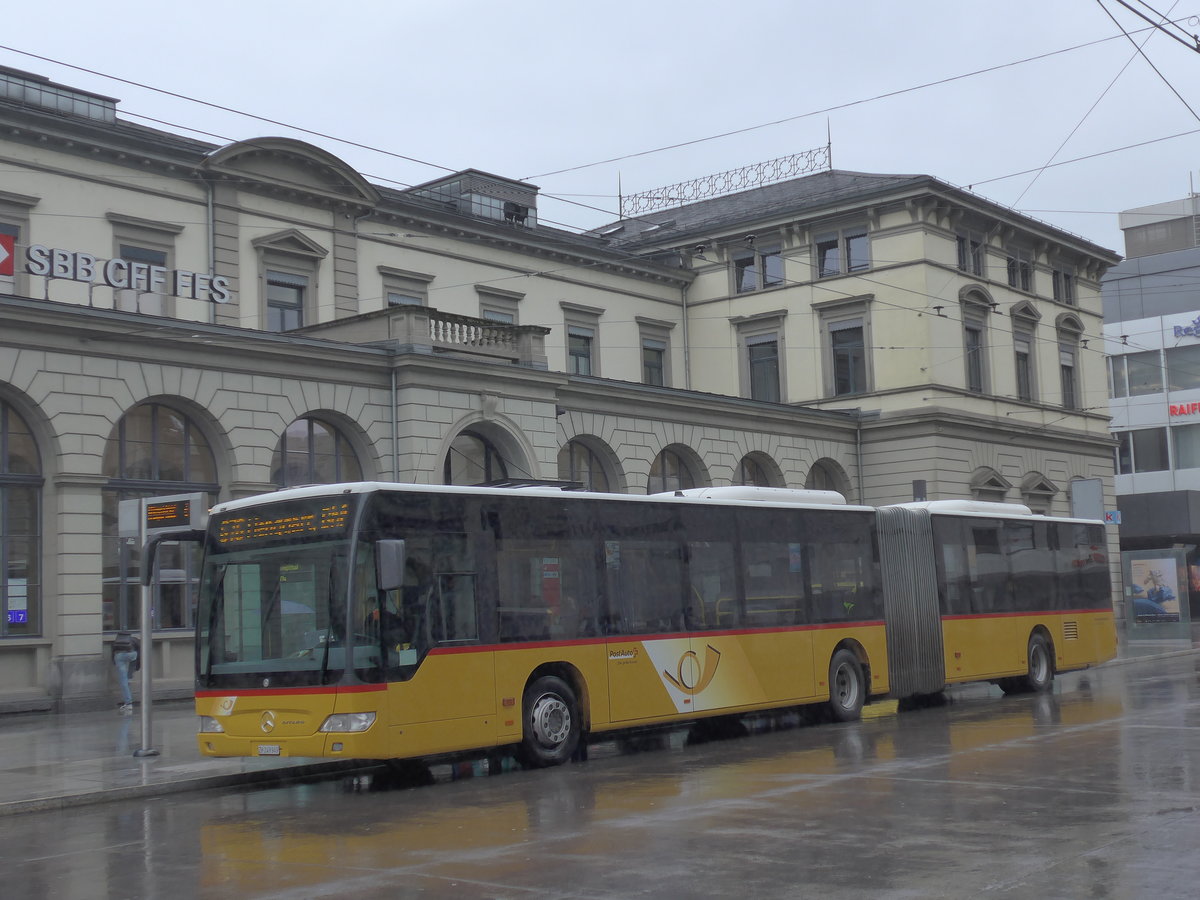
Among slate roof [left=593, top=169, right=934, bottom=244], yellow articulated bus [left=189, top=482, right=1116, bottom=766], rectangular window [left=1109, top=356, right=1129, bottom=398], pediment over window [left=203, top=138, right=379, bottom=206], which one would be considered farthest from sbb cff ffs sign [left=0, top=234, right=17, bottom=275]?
rectangular window [left=1109, top=356, right=1129, bottom=398]

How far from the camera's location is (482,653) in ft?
49.3

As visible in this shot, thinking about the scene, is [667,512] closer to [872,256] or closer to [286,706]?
[286,706]

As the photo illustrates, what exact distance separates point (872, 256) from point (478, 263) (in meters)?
12.6

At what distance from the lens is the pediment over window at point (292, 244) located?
3247cm

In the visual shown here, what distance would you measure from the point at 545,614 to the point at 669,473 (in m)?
21.4

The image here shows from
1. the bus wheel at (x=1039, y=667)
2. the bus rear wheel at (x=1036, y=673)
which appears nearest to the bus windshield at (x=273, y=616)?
the bus rear wheel at (x=1036, y=673)

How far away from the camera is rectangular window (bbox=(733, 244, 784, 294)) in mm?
45750

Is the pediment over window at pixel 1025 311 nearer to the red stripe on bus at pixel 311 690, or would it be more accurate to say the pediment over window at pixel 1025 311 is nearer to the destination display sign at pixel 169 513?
the destination display sign at pixel 169 513

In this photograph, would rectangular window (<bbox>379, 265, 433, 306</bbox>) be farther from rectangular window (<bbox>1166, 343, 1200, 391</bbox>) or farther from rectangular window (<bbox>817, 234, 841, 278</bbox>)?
rectangular window (<bbox>1166, 343, 1200, 391</bbox>)

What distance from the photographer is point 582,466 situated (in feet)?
113

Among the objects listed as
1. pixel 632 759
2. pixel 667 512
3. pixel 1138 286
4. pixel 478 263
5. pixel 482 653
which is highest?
pixel 1138 286

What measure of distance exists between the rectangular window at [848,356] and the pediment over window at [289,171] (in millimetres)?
16262

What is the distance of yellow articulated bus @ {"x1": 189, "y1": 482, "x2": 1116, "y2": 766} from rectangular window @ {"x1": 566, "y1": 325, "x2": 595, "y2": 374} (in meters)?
20.2

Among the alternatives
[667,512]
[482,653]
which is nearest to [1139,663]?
[667,512]
